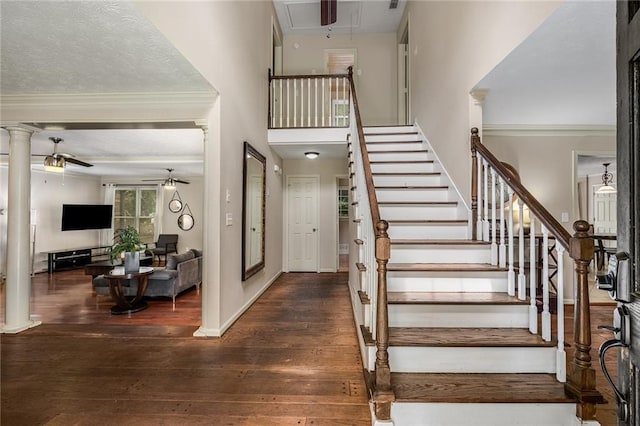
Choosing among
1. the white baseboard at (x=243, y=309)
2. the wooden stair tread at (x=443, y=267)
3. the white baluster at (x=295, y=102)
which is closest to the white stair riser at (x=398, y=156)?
the white baluster at (x=295, y=102)

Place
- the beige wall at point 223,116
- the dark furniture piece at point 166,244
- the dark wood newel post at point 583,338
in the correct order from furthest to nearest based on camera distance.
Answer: the dark furniture piece at point 166,244 → the beige wall at point 223,116 → the dark wood newel post at point 583,338

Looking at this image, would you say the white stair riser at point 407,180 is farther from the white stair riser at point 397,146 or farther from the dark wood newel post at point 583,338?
the dark wood newel post at point 583,338

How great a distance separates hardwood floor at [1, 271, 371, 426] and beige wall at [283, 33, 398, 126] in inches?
196

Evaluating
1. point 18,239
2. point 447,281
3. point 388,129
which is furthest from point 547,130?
point 18,239

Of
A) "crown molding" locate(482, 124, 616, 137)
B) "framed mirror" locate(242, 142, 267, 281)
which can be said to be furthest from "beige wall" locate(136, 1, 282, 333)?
"crown molding" locate(482, 124, 616, 137)

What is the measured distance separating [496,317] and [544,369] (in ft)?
1.32

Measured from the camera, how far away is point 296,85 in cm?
593

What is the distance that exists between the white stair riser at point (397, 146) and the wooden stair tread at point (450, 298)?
8.63 ft

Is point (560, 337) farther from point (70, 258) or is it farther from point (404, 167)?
point (70, 258)

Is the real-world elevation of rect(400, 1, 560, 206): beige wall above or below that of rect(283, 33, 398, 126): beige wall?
below

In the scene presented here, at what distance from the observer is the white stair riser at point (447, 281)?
8.59ft

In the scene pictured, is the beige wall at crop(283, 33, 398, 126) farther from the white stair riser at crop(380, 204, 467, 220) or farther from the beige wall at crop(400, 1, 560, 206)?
the white stair riser at crop(380, 204, 467, 220)

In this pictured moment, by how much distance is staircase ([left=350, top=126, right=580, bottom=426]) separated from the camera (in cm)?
182

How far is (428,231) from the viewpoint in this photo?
10.8ft
